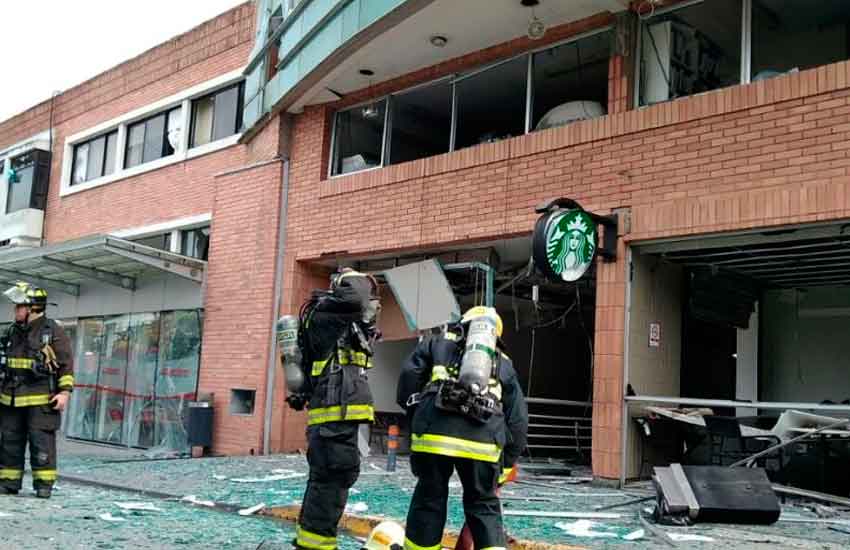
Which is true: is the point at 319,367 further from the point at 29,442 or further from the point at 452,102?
the point at 452,102

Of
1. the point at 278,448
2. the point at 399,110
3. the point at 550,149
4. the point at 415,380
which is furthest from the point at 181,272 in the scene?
the point at 415,380

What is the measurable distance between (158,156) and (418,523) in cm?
1433

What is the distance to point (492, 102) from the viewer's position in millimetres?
12438

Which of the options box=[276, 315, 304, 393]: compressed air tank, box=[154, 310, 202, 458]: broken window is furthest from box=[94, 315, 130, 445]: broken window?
box=[276, 315, 304, 393]: compressed air tank

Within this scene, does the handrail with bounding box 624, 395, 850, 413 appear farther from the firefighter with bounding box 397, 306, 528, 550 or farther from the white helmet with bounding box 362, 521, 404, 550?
the white helmet with bounding box 362, 521, 404, 550

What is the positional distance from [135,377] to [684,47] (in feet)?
37.5

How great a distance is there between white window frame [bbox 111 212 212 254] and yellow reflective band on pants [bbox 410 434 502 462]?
11362 mm

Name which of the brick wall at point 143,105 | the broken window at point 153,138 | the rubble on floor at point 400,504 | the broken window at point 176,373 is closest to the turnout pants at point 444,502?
the rubble on floor at point 400,504

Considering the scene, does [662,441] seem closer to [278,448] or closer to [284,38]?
[278,448]

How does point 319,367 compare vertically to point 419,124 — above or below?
below

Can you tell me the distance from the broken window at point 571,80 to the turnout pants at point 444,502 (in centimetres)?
631

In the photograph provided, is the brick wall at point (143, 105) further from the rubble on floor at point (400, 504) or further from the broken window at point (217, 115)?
the rubble on floor at point (400, 504)

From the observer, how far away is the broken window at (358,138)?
42.9 ft

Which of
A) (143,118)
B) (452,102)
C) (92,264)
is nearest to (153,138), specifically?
(143,118)
